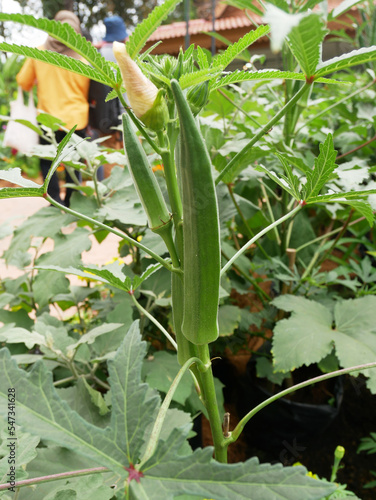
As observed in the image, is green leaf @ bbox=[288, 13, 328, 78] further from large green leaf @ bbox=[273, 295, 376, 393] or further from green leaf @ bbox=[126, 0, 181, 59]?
large green leaf @ bbox=[273, 295, 376, 393]

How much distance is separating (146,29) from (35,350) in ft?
2.81

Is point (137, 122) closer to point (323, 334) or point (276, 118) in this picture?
point (276, 118)

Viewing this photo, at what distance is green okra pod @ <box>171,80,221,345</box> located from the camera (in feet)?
1.25

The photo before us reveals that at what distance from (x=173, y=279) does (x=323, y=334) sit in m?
0.41

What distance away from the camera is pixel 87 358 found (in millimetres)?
773

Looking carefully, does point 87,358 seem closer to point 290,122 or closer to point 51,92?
point 290,122

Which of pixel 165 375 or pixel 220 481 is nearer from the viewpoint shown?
pixel 220 481

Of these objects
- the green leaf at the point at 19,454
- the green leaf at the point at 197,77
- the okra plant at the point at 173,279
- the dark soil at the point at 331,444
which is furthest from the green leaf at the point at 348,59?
the dark soil at the point at 331,444

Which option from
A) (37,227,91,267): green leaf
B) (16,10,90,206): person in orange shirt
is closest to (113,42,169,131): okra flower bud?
(37,227,91,267): green leaf

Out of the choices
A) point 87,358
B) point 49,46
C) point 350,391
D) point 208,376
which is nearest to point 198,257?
point 208,376

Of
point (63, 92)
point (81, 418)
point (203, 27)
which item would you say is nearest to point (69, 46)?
point (81, 418)

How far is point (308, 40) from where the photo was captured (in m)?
0.33

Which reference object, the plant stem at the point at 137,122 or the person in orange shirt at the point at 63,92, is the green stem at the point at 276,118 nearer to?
the plant stem at the point at 137,122

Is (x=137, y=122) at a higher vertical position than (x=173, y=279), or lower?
higher
